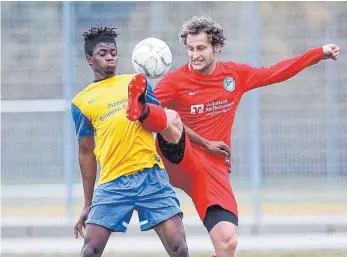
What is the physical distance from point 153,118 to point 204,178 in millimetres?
752

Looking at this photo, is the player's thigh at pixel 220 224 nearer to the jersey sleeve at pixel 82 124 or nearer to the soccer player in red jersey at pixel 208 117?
the soccer player in red jersey at pixel 208 117

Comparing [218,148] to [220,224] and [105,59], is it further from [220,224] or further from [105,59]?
[105,59]

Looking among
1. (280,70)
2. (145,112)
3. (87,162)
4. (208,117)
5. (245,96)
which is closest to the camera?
(145,112)

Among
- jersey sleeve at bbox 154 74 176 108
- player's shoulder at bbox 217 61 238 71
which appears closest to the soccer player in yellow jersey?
jersey sleeve at bbox 154 74 176 108

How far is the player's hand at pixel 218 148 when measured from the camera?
22.7ft

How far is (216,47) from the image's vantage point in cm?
705

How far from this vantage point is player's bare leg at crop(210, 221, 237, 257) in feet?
22.4

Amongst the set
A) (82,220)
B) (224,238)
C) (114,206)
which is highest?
(114,206)

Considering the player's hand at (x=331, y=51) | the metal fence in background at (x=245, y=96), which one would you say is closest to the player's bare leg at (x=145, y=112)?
the player's hand at (x=331, y=51)

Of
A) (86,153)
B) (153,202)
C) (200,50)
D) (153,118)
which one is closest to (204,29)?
(200,50)

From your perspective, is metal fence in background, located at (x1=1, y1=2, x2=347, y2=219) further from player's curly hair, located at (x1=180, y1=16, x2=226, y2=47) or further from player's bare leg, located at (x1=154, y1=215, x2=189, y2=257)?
player's bare leg, located at (x1=154, y1=215, x2=189, y2=257)

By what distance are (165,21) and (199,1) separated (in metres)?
0.39

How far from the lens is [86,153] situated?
22.2 ft

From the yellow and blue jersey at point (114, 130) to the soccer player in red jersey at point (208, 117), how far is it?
31cm
